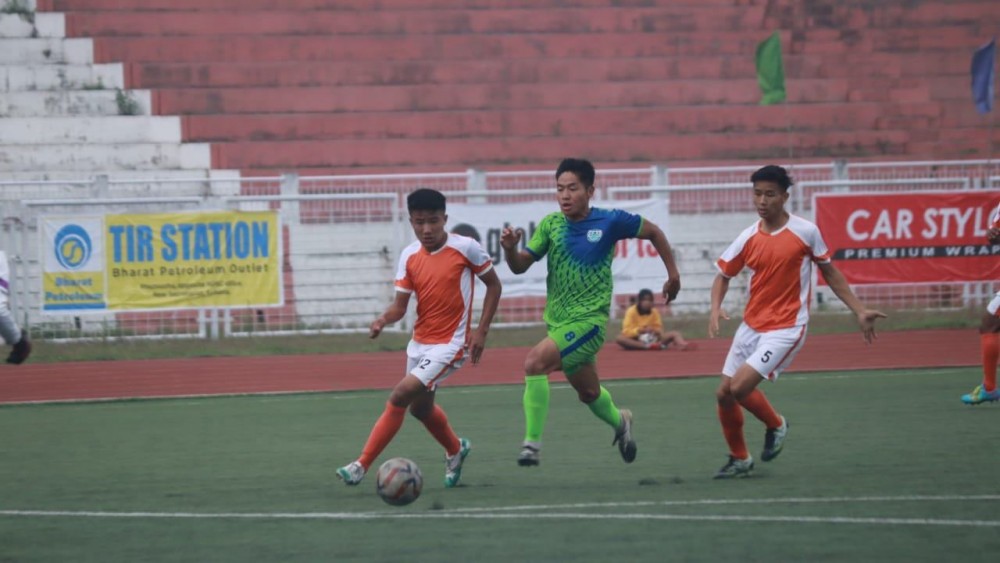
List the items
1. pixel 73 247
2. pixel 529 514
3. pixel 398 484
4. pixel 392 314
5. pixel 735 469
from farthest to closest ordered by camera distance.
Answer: pixel 73 247, pixel 735 469, pixel 392 314, pixel 398 484, pixel 529 514

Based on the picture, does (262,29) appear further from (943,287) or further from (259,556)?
(259,556)

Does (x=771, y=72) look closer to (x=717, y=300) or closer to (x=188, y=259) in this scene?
(x=188, y=259)

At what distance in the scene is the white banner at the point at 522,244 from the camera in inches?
771

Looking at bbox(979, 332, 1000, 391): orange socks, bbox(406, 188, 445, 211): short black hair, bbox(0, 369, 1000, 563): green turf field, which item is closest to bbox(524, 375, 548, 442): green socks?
bbox(0, 369, 1000, 563): green turf field

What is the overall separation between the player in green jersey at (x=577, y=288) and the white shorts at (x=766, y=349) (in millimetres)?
516

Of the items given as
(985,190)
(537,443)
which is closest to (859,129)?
(985,190)

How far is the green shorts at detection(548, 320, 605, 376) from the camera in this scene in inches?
333

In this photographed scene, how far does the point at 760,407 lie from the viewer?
848 cm

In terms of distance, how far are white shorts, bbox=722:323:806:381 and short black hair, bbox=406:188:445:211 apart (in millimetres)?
1932

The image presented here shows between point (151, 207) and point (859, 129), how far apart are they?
15093mm

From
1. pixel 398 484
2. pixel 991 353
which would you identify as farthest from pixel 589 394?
pixel 991 353

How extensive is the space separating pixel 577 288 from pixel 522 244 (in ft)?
37.4

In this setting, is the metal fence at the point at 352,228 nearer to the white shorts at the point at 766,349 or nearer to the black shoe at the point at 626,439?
the black shoe at the point at 626,439

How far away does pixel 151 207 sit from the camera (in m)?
19.5
